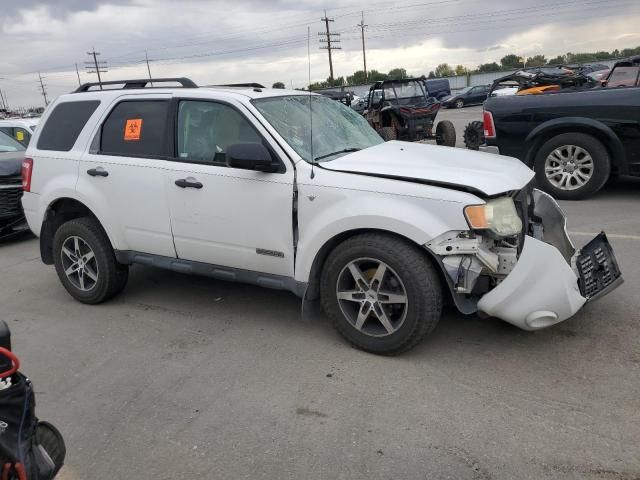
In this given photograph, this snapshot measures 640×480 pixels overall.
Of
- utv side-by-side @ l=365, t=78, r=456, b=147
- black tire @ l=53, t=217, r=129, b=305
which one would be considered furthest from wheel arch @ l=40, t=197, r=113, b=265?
utv side-by-side @ l=365, t=78, r=456, b=147

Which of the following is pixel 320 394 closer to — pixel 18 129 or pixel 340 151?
pixel 340 151

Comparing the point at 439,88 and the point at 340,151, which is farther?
the point at 439,88

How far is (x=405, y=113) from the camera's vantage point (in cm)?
1341

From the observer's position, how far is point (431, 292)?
3396 mm

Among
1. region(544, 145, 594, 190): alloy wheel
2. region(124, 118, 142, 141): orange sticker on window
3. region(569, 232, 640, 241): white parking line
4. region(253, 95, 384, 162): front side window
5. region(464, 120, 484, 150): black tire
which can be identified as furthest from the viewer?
region(464, 120, 484, 150): black tire

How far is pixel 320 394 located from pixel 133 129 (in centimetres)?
270

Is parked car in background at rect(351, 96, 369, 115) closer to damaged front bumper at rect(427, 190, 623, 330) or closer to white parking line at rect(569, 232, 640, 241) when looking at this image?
white parking line at rect(569, 232, 640, 241)

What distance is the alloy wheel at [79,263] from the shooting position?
486 cm

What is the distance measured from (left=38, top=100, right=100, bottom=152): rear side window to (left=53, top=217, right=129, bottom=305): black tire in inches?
27.6

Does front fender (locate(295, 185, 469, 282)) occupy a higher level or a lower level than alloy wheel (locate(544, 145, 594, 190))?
higher

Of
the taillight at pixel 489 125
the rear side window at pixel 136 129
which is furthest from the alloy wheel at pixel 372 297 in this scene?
the taillight at pixel 489 125

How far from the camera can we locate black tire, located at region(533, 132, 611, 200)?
714cm

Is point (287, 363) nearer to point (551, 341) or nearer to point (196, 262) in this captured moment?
point (196, 262)

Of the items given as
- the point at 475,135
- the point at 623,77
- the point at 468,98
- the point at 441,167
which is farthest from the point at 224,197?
the point at 468,98
